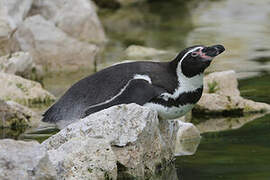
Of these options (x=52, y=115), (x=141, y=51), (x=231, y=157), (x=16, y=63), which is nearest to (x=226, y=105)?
(x=231, y=157)

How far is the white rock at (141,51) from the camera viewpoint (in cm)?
1731

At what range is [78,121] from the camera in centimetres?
842

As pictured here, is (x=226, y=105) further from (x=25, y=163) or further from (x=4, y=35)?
(x=25, y=163)

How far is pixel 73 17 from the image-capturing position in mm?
18859

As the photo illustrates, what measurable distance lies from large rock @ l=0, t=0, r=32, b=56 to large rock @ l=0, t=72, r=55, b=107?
2.20 meters

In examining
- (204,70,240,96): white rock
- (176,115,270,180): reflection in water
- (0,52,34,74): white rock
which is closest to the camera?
(176,115,270,180): reflection in water

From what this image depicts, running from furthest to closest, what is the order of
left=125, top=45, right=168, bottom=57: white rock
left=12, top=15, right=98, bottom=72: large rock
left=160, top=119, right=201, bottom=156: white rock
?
left=125, top=45, right=168, bottom=57: white rock
left=12, top=15, right=98, bottom=72: large rock
left=160, top=119, right=201, bottom=156: white rock

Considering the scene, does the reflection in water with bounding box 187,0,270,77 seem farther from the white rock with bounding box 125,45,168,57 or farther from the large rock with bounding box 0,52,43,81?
the large rock with bounding box 0,52,43,81

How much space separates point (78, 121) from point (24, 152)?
1.44m

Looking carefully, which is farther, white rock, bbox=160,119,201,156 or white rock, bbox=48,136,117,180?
white rock, bbox=160,119,201,156

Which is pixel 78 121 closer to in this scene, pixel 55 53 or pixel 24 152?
pixel 24 152

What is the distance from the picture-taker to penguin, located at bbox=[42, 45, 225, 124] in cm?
880

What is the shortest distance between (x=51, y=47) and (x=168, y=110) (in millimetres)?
7817

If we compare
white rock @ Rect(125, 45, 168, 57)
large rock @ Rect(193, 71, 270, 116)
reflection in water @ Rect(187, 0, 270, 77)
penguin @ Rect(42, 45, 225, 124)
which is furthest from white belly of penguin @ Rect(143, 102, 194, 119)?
white rock @ Rect(125, 45, 168, 57)
